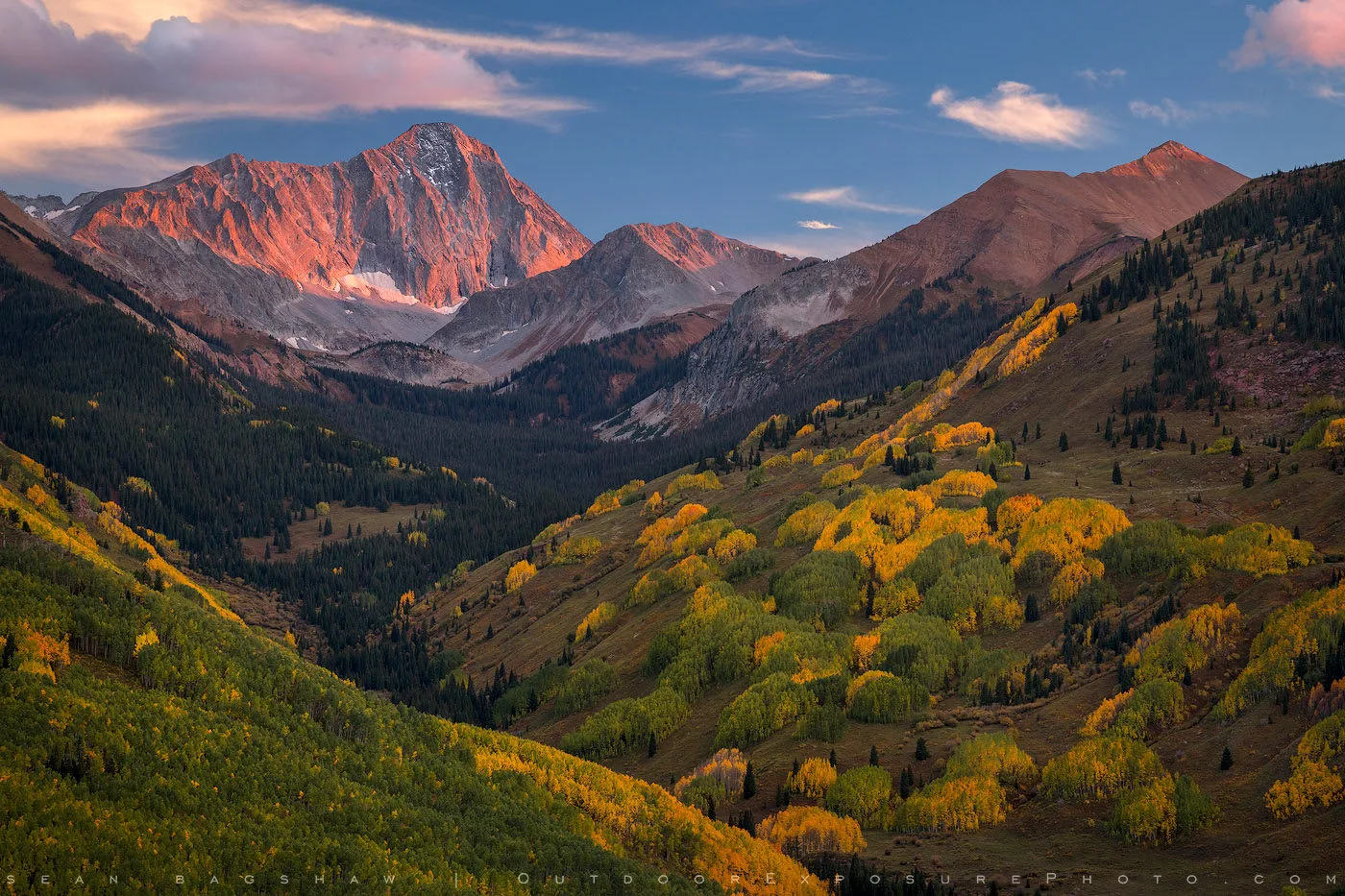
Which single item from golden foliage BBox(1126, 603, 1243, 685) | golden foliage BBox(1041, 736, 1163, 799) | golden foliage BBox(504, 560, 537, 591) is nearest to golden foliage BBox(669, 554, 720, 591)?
golden foliage BBox(504, 560, 537, 591)

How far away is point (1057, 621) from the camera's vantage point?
7794 cm

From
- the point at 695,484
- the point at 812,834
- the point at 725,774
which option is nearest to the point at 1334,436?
the point at 725,774

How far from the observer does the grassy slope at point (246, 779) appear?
32906mm

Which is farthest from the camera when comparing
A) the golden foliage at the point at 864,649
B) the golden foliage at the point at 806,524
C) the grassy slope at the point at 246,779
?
the golden foliage at the point at 806,524

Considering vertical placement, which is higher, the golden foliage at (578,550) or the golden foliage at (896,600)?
the golden foliage at (896,600)

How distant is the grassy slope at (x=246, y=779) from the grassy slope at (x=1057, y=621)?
46.3 ft

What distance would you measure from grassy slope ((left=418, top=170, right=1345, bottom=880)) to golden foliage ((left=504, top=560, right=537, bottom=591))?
2.87 metres

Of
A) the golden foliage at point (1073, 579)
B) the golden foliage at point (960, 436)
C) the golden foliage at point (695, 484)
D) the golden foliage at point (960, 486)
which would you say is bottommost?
the golden foliage at point (695, 484)

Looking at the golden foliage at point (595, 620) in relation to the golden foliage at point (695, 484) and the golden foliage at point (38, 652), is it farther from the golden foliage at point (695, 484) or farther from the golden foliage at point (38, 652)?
the golden foliage at point (38, 652)

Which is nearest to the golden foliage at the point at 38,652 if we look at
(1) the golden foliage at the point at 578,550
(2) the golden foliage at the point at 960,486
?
(2) the golden foliage at the point at 960,486

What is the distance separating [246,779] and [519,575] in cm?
12967

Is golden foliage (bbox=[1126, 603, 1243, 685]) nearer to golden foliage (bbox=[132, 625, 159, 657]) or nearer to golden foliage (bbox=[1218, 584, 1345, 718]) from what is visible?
golden foliage (bbox=[1218, 584, 1345, 718])

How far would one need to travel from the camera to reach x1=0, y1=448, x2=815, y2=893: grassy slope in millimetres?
32906

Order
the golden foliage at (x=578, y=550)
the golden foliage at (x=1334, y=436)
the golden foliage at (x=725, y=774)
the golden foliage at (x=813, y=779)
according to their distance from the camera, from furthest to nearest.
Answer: the golden foliage at (x=578, y=550)
the golden foliage at (x=1334, y=436)
the golden foliage at (x=725, y=774)
the golden foliage at (x=813, y=779)
